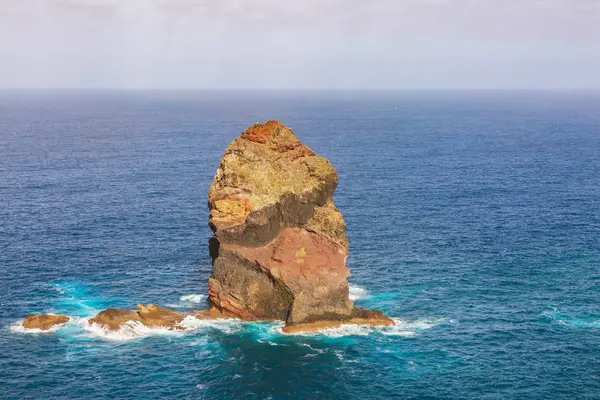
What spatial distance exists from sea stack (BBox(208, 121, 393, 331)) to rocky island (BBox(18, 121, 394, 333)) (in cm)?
13

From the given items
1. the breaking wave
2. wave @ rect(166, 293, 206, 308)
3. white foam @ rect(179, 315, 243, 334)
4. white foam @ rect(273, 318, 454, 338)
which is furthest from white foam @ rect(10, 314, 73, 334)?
white foam @ rect(273, 318, 454, 338)

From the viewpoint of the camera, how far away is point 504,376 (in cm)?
8031

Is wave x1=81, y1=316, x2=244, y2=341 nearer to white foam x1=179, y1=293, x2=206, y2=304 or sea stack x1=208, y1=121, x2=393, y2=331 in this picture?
sea stack x1=208, y1=121, x2=393, y2=331

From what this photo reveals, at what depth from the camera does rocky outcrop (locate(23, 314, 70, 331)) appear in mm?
93062

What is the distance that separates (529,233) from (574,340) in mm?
46596

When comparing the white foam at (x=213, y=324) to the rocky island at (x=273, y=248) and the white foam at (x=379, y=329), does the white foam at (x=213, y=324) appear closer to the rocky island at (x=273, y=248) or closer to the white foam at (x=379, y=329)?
the rocky island at (x=273, y=248)

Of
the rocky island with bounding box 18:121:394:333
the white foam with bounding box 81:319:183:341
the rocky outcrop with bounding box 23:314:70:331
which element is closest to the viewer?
the white foam with bounding box 81:319:183:341

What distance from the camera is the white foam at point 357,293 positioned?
104 meters

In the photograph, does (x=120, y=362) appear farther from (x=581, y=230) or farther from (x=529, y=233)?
(x=581, y=230)

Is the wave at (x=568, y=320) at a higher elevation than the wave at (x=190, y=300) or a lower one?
higher

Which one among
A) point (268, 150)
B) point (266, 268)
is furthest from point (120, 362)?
point (268, 150)

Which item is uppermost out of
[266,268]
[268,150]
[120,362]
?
[268,150]

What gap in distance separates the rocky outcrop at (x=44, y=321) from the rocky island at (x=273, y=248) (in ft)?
0.41

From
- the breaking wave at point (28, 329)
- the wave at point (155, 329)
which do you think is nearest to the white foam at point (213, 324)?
the wave at point (155, 329)
